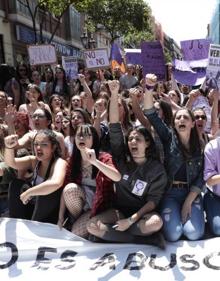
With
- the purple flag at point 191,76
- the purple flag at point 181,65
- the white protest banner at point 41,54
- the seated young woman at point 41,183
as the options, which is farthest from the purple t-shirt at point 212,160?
the white protest banner at point 41,54

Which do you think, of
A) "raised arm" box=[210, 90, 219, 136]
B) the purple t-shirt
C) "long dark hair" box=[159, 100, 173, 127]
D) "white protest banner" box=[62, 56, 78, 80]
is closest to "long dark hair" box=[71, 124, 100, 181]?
the purple t-shirt

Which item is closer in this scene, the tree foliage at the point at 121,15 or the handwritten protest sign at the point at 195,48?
the handwritten protest sign at the point at 195,48

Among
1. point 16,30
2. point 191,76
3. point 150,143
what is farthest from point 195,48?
point 16,30

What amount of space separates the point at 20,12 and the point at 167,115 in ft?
62.1

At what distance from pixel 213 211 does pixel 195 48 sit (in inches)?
117

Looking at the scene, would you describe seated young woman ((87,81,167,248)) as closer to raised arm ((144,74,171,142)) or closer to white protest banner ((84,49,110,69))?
raised arm ((144,74,171,142))

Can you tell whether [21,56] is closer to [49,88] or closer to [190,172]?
[49,88]

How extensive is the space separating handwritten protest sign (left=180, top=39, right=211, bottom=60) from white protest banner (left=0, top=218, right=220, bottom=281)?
322 centimetres

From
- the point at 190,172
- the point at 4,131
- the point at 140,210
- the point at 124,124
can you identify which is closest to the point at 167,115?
the point at 124,124

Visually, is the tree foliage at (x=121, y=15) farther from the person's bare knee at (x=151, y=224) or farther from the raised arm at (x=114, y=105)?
the person's bare knee at (x=151, y=224)

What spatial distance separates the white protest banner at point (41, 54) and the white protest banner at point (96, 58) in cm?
78

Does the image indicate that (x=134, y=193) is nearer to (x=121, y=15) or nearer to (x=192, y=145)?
(x=192, y=145)

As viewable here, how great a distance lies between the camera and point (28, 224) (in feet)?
11.8

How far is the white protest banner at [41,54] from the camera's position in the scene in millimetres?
8961
